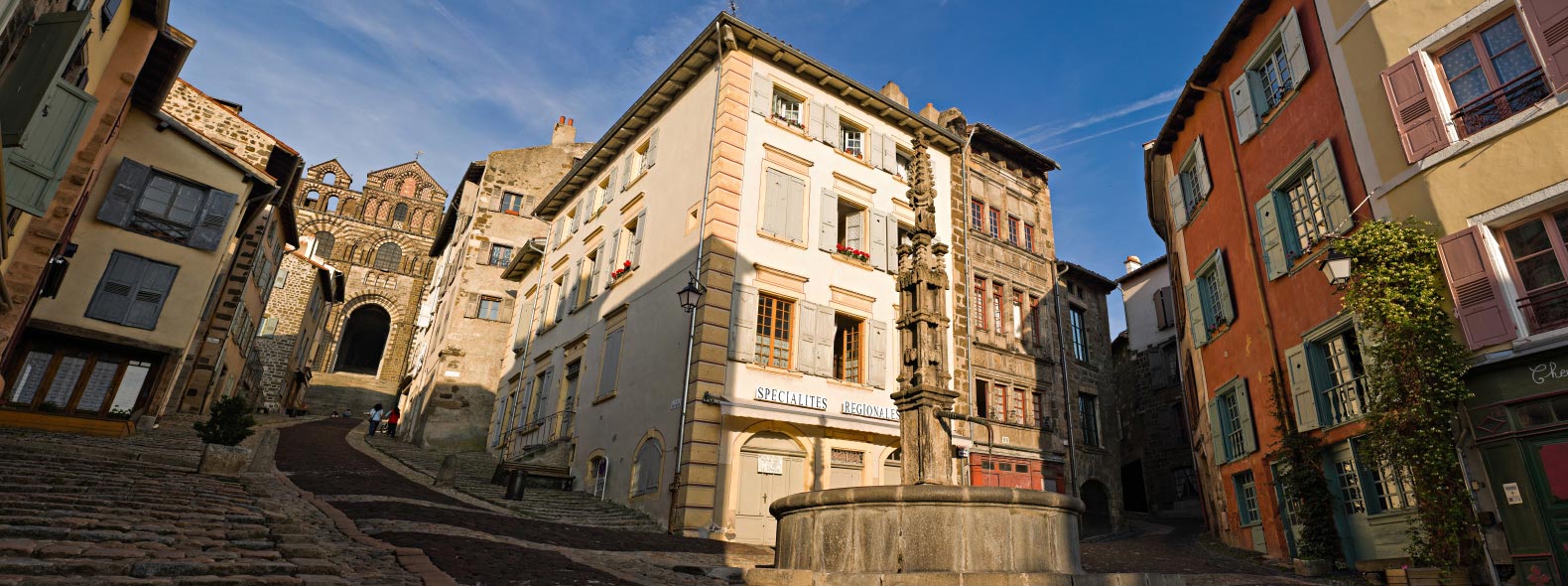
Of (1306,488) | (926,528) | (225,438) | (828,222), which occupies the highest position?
(828,222)

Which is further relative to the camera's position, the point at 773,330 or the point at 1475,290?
the point at 773,330

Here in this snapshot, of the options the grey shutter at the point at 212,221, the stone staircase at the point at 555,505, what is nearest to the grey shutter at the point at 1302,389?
the stone staircase at the point at 555,505

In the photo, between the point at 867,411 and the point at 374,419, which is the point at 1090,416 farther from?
the point at 374,419

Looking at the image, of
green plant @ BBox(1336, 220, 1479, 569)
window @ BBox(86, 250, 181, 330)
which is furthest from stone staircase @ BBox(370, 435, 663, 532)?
green plant @ BBox(1336, 220, 1479, 569)

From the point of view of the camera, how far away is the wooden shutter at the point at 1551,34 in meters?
8.68

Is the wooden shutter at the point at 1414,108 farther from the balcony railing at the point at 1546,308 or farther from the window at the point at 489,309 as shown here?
the window at the point at 489,309

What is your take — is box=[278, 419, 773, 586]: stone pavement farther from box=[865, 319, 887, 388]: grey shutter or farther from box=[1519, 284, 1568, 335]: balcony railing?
box=[1519, 284, 1568, 335]: balcony railing

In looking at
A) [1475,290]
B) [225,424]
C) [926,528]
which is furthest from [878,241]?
[225,424]

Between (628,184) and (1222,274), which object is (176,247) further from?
(1222,274)

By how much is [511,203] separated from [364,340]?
32864 millimetres

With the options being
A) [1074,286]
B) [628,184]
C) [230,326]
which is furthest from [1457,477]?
[230,326]

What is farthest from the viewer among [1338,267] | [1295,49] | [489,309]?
[489,309]

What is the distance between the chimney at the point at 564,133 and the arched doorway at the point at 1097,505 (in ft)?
85.6

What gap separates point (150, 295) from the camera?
656 inches
